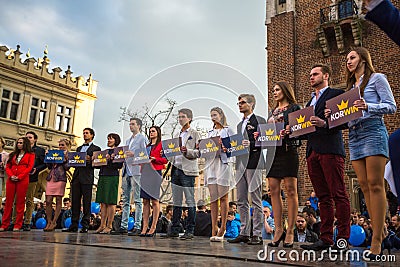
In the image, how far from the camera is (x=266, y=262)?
7.90 ft

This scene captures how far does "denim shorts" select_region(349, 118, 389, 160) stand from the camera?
2.92m

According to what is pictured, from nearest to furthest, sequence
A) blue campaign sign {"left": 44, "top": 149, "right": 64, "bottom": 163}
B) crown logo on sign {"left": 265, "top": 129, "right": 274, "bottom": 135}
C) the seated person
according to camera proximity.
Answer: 1. crown logo on sign {"left": 265, "top": 129, "right": 274, "bottom": 135}
2. blue campaign sign {"left": 44, "top": 149, "right": 64, "bottom": 163}
3. the seated person

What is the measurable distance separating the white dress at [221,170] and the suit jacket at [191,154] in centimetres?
27

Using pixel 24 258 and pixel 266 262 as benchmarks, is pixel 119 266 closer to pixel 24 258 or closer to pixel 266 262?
pixel 24 258

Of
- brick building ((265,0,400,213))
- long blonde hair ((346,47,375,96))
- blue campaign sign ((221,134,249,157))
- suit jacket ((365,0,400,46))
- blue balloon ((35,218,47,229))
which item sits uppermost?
brick building ((265,0,400,213))

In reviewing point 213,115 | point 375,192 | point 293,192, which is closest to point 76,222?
point 213,115

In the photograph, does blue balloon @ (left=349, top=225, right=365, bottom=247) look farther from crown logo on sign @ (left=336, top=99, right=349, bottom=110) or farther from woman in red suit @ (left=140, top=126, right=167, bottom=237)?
crown logo on sign @ (left=336, top=99, right=349, bottom=110)

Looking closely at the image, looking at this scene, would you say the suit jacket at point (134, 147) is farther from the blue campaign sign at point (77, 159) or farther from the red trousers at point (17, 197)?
the red trousers at point (17, 197)

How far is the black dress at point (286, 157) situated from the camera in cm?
398

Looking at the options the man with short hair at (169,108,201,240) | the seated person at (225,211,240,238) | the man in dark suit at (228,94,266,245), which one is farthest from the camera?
the seated person at (225,211,240,238)

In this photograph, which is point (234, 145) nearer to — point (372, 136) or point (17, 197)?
point (372, 136)

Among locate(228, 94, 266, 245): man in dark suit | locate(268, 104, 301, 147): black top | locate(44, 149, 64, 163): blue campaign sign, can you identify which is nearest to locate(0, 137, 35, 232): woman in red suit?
locate(44, 149, 64, 163): blue campaign sign

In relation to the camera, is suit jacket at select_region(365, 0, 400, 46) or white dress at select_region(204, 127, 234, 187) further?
white dress at select_region(204, 127, 234, 187)

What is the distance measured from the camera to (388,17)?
138 centimetres
